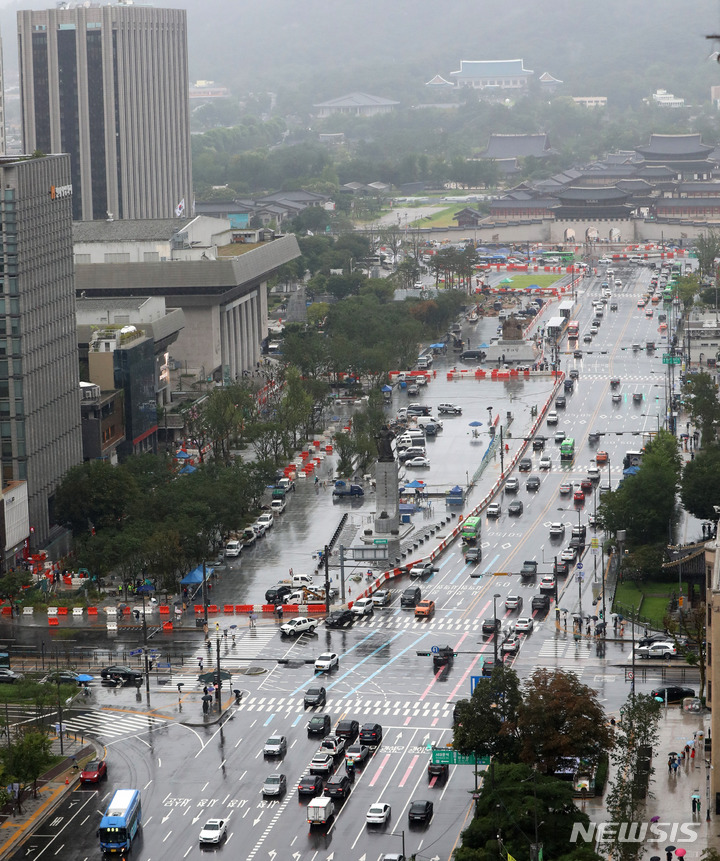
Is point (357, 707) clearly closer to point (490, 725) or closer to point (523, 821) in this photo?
point (490, 725)

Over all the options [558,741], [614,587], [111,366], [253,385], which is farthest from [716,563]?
[253,385]

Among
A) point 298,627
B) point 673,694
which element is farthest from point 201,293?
point 673,694

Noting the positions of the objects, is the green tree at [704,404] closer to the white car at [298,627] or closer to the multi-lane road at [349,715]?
the multi-lane road at [349,715]

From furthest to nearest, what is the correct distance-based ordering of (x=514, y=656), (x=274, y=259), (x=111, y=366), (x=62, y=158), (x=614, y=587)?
(x=274, y=259) < (x=111, y=366) < (x=62, y=158) < (x=614, y=587) < (x=514, y=656)

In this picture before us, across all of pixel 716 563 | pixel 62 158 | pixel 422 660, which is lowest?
pixel 422 660

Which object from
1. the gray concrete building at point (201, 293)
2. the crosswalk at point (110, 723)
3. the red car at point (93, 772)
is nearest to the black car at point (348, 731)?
the crosswalk at point (110, 723)

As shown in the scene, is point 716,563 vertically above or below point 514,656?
above

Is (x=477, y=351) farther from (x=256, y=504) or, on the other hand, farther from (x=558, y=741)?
(x=558, y=741)

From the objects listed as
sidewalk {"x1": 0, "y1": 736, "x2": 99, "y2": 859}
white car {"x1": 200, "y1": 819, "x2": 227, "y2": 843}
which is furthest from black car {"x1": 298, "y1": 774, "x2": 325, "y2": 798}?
sidewalk {"x1": 0, "y1": 736, "x2": 99, "y2": 859}
